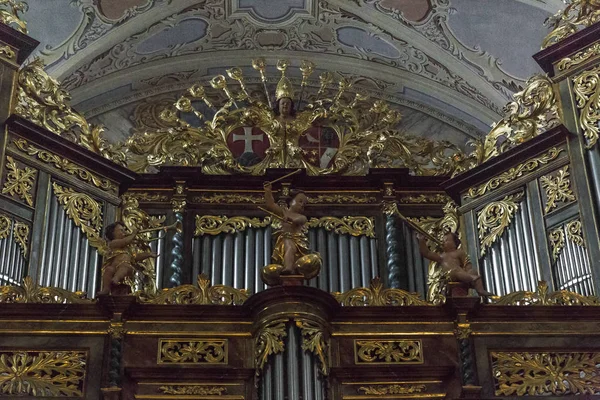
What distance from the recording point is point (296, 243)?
43.1 ft

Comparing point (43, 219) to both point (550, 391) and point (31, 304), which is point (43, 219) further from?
point (550, 391)

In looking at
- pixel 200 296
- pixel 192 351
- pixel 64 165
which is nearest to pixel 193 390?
pixel 192 351

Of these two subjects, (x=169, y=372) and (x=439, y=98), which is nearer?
(x=169, y=372)

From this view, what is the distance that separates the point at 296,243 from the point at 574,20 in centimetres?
531

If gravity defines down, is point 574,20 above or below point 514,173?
above

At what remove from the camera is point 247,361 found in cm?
1238

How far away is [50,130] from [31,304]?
154 inches

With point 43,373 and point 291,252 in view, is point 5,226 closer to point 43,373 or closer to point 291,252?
point 43,373

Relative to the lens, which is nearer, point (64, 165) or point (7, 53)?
point (7, 53)

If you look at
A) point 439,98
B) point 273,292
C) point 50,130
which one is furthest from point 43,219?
point 439,98

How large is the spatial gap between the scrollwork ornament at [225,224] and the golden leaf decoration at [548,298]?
17.0ft

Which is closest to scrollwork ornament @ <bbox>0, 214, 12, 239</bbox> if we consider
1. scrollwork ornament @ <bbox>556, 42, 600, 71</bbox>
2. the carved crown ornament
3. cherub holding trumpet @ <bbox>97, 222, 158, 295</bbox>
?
cherub holding trumpet @ <bbox>97, 222, 158, 295</bbox>

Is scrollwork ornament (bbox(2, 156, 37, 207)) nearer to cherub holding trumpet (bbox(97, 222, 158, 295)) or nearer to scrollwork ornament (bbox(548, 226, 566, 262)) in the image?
cherub holding trumpet (bbox(97, 222, 158, 295))

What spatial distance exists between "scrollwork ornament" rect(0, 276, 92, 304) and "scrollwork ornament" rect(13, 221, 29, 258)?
1.93 m
